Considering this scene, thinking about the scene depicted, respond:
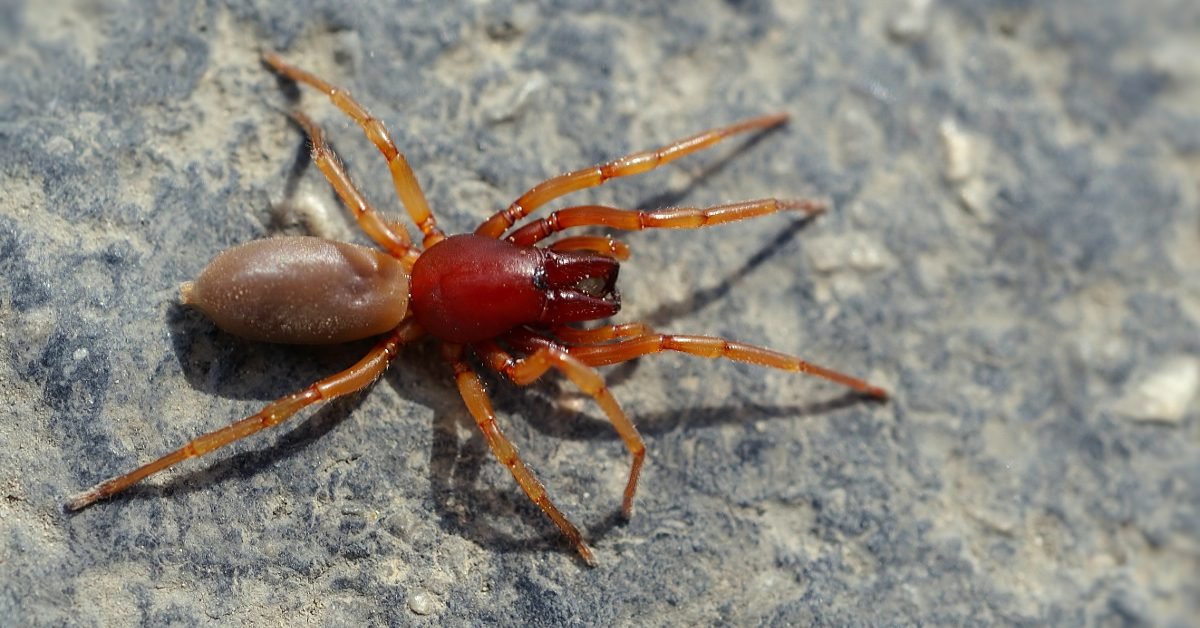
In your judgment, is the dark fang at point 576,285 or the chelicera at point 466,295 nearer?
the chelicera at point 466,295

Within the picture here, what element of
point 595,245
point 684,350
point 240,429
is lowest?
point 240,429

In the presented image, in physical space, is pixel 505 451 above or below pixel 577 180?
below

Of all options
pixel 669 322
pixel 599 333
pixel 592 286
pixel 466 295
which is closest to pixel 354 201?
pixel 466 295

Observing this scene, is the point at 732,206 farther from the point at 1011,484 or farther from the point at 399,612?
the point at 399,612

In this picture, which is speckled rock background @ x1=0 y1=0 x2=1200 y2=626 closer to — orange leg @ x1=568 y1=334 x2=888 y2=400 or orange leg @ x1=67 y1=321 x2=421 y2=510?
orange leg @ x1=67 y1=321 x2=421 y2=510

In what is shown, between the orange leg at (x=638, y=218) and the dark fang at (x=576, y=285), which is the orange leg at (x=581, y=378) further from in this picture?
the orange leg at (x=638, y=218)

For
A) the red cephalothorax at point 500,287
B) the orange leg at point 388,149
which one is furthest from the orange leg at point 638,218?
the orange leg at point 388,149

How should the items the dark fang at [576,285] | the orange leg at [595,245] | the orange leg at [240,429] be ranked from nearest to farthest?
the orange leg at [240,429], the dark fang at [576,285], the orange leg at [595,245]

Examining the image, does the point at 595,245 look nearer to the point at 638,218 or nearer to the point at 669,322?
the point at 638,218
